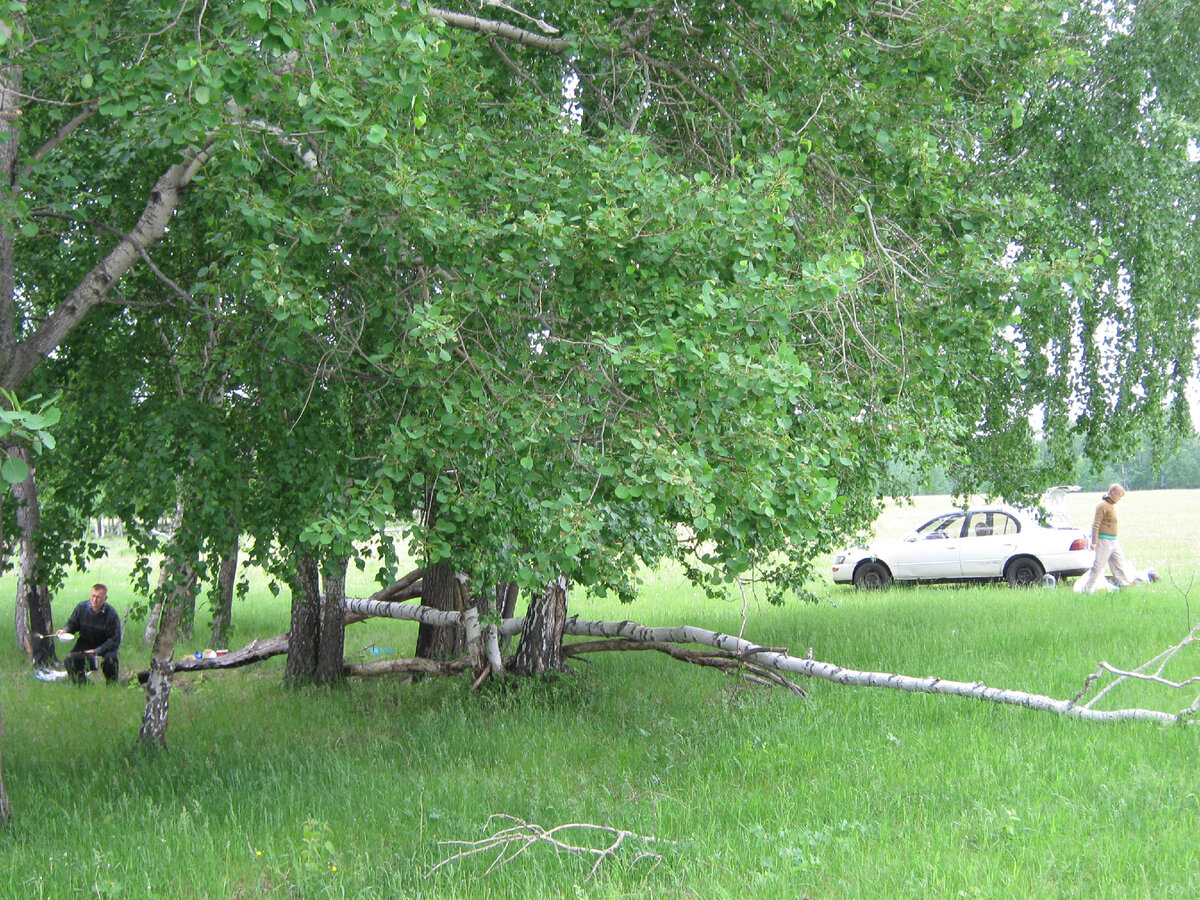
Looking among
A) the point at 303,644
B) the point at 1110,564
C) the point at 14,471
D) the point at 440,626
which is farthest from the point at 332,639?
the point at 1110,564

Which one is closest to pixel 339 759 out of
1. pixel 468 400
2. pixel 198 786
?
pixel 198 786

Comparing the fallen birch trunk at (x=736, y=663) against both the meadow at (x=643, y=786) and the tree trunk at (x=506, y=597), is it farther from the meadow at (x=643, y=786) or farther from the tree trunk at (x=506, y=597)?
the tree trunk at (x=506, y=597)

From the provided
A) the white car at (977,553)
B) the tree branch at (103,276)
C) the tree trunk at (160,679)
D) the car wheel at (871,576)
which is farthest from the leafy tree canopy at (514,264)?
the car wheel at (871,576)

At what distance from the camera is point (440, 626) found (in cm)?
1196

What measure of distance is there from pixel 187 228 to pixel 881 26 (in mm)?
5380

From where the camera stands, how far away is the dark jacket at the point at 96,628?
39.8 ft

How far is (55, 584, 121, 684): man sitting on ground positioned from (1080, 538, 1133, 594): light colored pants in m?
13.5

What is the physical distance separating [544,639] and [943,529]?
453 inches

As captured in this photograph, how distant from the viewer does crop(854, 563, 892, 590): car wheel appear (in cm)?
1922

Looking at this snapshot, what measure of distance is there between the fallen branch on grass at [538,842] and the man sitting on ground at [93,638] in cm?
843

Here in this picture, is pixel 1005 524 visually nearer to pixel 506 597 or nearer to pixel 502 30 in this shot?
pixel 506 597

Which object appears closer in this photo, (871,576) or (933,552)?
(933,552)

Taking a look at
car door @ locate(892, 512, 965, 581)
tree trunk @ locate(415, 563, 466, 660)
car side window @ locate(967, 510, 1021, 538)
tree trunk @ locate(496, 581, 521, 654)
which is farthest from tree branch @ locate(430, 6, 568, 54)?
car door @ locate(892, 512, 965, 581)

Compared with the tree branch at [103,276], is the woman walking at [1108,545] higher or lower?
lower
